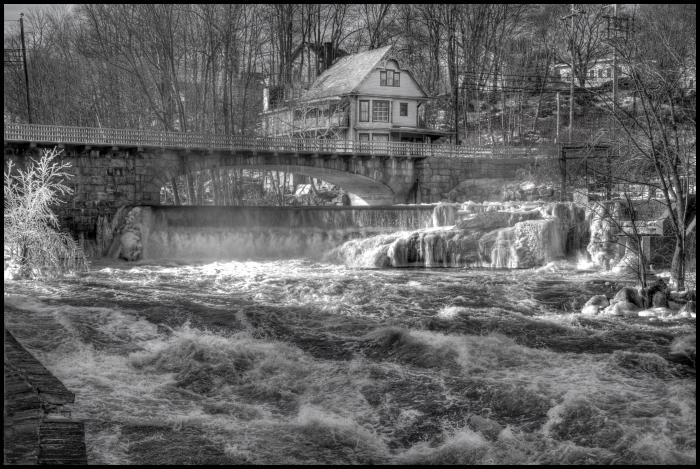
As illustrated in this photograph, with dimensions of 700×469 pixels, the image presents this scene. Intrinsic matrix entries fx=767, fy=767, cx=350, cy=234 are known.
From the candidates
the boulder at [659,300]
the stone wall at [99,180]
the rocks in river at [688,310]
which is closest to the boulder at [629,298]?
the boulder at [659,300]

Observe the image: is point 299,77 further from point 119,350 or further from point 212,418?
point 212,418

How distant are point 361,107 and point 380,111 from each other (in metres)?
1.31

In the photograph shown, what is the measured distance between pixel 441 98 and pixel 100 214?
3169cm

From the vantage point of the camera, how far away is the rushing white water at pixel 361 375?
9.02 m

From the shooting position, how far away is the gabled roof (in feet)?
153

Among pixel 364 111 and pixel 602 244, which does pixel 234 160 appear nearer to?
pixel 364 111

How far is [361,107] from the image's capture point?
156ft

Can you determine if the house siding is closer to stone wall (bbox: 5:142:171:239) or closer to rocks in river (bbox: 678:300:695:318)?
stone wall (bbox: 5:142:171:239)

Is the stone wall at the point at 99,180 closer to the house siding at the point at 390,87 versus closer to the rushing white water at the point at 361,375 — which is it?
the rushing white water at the point at 361,375

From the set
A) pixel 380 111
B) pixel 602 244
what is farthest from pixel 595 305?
pixel 380 111

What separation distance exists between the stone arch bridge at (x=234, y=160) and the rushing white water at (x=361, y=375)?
39.7ft

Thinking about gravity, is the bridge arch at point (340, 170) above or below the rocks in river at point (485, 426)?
above

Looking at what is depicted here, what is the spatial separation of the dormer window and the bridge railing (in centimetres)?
883

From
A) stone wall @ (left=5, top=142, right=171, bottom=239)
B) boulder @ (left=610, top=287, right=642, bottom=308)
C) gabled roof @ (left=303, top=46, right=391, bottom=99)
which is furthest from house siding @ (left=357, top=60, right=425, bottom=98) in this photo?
boulder @ (left=610, top=287, right=642, bottom=308)
